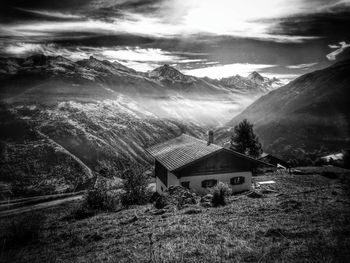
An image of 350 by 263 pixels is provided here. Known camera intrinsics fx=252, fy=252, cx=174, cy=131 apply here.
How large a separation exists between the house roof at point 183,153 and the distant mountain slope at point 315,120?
7850 centimetres

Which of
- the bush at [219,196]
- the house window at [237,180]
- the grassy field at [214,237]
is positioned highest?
the grassy field at [214,237]

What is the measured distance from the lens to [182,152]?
1155 inches

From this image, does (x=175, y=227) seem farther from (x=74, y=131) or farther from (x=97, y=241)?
(x=74, y=131)

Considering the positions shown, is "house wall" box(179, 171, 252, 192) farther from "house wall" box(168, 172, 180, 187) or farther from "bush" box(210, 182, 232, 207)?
"bush" box(210, 182, 232, 207)

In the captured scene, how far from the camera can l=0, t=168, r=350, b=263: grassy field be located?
8117mm

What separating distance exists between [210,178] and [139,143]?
115m

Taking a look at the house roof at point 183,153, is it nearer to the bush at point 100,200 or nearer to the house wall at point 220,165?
the house wall at point 220,165

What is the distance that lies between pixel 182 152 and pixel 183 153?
1.69 ft

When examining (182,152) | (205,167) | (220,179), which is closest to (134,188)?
(205,167)

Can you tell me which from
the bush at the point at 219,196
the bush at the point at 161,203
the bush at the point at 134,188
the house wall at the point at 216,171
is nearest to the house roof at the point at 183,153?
the house wall at the point at 216,171

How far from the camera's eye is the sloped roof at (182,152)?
1034 inches

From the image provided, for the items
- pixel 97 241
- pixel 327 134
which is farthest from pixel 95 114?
pixel 97 241

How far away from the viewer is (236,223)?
11.8 m

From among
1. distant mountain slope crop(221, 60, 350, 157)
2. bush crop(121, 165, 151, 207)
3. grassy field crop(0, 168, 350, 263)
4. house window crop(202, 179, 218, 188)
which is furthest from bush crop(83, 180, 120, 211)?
distant mountain slope crop(221, 60, 350, 157)
